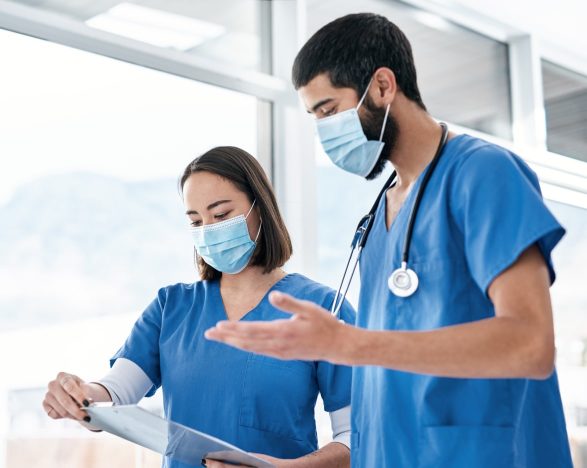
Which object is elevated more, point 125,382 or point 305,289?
point 305,289

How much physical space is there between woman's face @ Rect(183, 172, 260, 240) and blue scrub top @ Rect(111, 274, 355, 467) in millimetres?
201

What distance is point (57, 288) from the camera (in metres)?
2.33

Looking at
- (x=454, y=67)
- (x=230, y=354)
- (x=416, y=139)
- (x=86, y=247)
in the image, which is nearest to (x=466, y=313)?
(x=416, y=139)

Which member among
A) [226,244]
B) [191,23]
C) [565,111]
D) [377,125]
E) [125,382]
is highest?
[377,125]

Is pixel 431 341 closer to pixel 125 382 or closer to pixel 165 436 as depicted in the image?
pixel 165 436

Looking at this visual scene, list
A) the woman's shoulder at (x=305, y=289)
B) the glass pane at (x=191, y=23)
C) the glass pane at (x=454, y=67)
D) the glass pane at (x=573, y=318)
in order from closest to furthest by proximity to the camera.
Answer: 1. the woman's shoulder at (x=305, y=289)
2. the glass pane at (x=191, y=23)
3. the glass pane at (x=454, y=67)
4. the glass pane at (x=573, y=318)

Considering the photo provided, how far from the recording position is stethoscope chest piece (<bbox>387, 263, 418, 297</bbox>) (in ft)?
4.33

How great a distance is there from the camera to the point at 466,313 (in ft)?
4.13

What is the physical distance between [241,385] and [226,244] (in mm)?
298

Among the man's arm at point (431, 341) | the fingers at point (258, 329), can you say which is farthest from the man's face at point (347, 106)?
the fingers at point (258, 329)

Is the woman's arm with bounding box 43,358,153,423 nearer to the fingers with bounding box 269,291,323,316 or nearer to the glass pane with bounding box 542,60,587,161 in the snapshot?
the fingers with bounding box 269,291,323,316

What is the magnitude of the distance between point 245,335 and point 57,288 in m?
1.44

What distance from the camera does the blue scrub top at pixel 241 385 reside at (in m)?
1.71

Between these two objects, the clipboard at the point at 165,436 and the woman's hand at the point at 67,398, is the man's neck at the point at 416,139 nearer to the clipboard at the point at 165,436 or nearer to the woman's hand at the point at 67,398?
the clipboard at the point at 165,436
